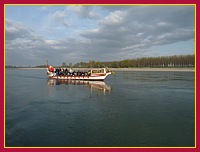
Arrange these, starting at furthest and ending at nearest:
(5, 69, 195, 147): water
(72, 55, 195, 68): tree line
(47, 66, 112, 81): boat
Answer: (72, 55, 195, 68): tree line
(47, 66, 112, 81): boat
(5, 69, 195, 147): water

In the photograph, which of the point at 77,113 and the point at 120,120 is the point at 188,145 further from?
the point at 77,113

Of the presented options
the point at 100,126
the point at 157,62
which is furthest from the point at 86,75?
the point at 157,62

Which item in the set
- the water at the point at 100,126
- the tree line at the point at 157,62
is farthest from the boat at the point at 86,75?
the tree line at the point at 157,62

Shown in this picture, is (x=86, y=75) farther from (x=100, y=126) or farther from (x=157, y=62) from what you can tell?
(x=157, y=62)

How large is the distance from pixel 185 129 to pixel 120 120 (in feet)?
9.81

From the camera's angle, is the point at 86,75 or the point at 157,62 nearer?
the point at 86,75

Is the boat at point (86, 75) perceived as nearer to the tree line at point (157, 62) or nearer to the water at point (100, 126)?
the water at point (100, 126)

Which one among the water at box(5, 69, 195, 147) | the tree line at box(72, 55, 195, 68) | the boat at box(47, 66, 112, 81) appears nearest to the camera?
the water at box(5, 69, 195, 147)

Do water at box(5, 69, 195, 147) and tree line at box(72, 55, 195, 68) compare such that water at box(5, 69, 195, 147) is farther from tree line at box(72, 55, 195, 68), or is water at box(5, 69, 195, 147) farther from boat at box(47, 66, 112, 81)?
tree line at box(72, 55, 195, 68)

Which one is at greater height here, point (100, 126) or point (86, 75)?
point (86, 75)

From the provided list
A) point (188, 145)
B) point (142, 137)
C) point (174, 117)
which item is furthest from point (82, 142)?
point (174, 117)

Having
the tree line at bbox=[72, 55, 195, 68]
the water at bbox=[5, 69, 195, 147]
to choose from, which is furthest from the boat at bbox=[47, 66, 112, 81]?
the tree line at bbox=[72, 55, 195, 68]

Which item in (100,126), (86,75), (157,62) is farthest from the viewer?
(157,62)

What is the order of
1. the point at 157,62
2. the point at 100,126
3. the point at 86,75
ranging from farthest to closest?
the point at 157,62 → the point at 86,75 → the point at 100,126
